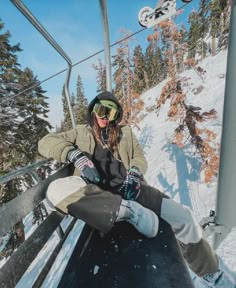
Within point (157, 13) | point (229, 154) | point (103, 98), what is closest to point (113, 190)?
point (103, 98)

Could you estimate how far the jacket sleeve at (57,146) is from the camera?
2.41 metres

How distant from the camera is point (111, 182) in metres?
2.50

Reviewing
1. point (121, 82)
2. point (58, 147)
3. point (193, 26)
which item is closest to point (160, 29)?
point (58, 147)

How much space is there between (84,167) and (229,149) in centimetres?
150

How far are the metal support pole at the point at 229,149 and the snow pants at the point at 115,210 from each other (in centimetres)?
74

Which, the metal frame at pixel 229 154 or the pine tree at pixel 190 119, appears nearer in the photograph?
the metal frame at pixel 229 154

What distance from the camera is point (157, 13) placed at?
8.80 ft

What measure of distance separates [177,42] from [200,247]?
8.37 m

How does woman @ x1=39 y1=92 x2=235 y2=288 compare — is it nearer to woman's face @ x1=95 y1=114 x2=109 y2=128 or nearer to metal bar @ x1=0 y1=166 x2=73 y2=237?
woman's face @ x1=95 y1=114 x2=109 y2=128

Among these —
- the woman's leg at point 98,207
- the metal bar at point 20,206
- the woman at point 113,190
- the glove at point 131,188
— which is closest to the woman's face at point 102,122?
the woman at point 113,190

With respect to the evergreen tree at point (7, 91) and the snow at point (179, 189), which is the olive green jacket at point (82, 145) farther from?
the evergreen tree at point (7, 91)

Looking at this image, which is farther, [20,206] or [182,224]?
[182,224]

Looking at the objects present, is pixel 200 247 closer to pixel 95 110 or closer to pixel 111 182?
pixel 111 182

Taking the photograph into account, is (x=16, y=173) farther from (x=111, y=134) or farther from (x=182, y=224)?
(x=182, y=224)
